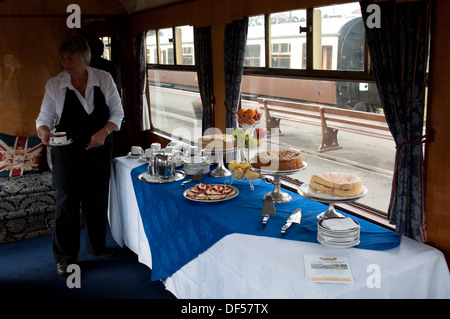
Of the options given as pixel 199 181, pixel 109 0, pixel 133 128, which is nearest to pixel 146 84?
pixel 133 128

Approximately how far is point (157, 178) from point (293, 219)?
1242 mm

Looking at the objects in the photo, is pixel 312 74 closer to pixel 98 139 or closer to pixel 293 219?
pixel 293 219

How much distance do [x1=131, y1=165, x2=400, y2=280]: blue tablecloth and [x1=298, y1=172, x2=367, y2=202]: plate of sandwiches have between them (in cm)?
18

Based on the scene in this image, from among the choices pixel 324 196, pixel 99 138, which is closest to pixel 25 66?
pixel 99 138

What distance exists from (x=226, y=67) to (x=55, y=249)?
2.05 metres

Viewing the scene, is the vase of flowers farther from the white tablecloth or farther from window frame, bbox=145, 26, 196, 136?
the white tablecloth

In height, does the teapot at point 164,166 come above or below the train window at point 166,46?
below

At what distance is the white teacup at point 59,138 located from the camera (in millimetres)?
3016

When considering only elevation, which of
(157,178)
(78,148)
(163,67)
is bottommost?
(157,178)

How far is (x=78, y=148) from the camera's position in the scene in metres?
3.20

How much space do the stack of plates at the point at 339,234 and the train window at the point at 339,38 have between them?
1182mm

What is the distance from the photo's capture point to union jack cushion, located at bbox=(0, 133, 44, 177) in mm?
4519

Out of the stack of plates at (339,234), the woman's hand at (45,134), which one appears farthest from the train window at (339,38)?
the woman's hand at (45,134)

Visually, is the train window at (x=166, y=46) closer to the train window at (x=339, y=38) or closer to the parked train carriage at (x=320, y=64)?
the parked train carriage at (x=320, y=64)
